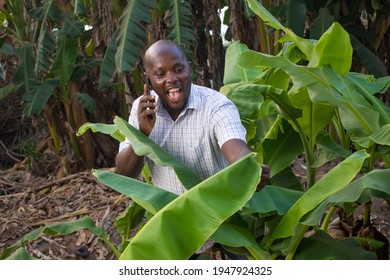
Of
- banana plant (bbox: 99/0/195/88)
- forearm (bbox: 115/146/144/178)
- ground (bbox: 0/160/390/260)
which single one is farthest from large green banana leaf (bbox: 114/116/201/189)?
banana plant (bbox: 99/0/195/88)

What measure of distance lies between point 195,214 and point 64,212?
3.76 m

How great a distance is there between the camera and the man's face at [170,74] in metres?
2.54

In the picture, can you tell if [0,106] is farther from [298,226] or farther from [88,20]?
[298,226]

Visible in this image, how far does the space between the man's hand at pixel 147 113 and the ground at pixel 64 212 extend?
87.3 inches

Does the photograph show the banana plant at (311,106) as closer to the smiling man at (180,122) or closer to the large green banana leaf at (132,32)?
the smiling man at (180,122)

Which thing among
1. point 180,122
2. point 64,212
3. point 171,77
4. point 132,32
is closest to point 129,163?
point 180,122

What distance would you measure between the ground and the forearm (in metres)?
2.01

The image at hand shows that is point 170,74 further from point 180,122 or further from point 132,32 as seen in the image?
point 132,32

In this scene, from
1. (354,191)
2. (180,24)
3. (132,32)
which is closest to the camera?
(354,191)

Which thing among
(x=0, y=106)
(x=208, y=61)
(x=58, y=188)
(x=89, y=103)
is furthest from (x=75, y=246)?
(x=0, y=106)

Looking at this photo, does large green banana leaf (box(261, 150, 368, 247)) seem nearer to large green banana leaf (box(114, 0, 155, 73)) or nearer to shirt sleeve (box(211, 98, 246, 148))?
shirt sleeve (box(211, 98, 246, 148))

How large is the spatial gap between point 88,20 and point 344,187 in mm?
6095

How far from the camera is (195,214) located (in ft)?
6.82

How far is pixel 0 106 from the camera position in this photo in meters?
9.38
